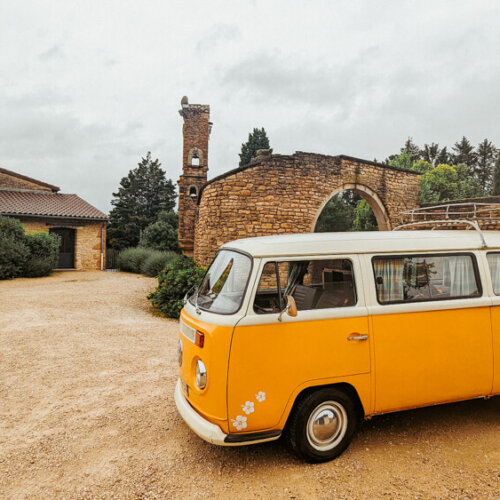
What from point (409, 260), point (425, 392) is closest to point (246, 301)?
point (409, 260)

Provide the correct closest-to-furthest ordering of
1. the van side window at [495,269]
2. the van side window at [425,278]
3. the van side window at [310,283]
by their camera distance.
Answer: the van side window at [310,283]
the van side window at [425,278]
the van side window at [495,269]

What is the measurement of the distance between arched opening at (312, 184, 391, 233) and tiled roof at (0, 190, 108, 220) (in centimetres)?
1411

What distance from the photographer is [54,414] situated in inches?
156

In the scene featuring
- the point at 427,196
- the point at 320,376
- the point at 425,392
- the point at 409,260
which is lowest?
the point at 425,392

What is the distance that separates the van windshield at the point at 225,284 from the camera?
9.64 feet

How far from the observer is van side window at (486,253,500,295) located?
3.53 meters

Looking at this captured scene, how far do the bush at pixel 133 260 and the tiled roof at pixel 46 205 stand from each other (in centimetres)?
266

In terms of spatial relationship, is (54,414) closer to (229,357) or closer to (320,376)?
(229,357)

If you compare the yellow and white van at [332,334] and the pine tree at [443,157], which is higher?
the pine tree at [443,157]

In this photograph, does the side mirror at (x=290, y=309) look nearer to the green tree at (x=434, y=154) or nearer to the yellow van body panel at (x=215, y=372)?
the yellow van body panel at (x=215, y=372)

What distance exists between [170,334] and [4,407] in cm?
360

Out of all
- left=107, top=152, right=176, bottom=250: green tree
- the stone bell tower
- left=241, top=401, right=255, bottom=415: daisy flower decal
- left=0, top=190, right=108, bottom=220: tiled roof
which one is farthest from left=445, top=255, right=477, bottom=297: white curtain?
left=107, top=152, right=176, bottom=250: green tree

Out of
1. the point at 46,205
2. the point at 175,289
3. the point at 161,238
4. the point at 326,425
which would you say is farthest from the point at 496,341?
the point at 161,238

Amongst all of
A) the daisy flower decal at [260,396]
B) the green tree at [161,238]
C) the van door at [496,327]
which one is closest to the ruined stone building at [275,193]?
the van door at [496,327]
